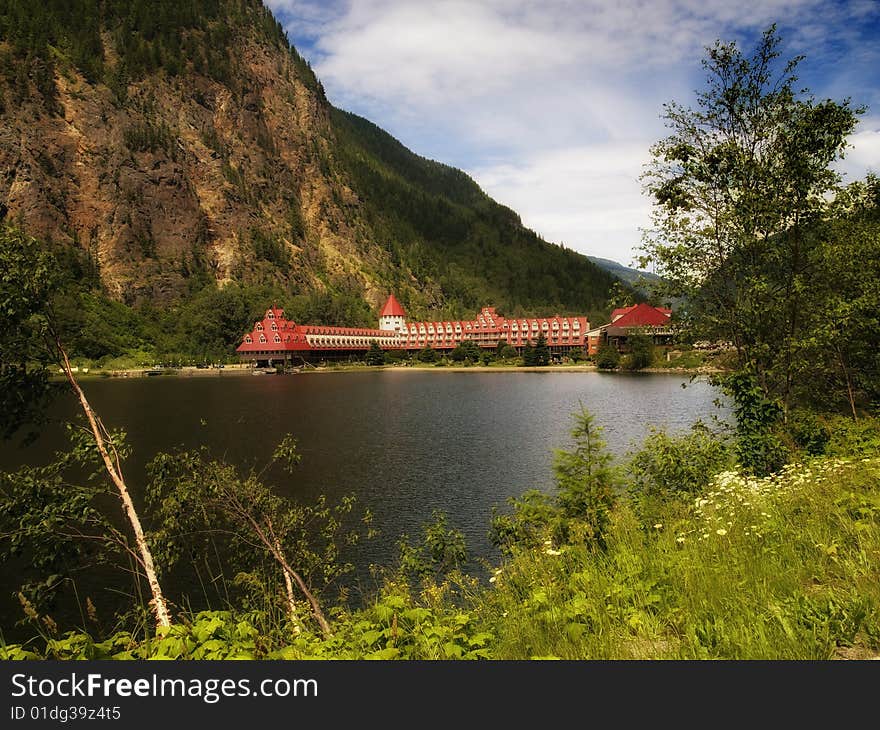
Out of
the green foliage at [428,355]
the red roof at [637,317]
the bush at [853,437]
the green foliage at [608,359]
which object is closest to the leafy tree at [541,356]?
the green foliage at [608,359]

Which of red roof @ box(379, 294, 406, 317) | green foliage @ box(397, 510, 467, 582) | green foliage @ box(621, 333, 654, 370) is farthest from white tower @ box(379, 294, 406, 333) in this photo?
green foliage @ box(397, 510, 467, 582)

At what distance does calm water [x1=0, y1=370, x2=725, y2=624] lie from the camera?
67.1 feet

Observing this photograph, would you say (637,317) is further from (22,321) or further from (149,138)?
(149,138)

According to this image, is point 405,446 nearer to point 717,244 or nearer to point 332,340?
point 717,244

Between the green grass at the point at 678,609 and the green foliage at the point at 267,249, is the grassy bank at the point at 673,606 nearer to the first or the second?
the green grass at the point at 678,609

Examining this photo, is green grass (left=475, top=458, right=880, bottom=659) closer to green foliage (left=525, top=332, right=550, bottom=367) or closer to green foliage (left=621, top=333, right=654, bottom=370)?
green foliage (left=621, top=333, right=654, bottom=370)

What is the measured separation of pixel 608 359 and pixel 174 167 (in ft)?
400

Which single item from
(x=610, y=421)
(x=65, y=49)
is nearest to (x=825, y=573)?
(x=610, y=421)

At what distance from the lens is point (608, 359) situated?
103188 millimetres

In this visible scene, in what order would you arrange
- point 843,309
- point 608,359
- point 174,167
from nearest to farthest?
point 843,309 → point 608,359 → point 174,167

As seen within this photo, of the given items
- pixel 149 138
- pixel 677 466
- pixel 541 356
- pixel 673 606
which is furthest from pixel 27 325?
pixel 149 138

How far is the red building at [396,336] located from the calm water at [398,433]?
50918 millimetres

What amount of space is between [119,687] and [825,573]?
635 centimetres

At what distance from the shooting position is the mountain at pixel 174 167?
406 feet
